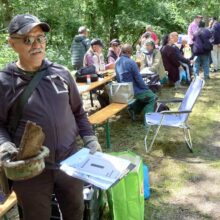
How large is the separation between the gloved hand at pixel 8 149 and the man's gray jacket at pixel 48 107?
4 centimetres

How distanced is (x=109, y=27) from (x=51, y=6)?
244 centimetres

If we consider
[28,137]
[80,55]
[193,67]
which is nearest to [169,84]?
[193,67]

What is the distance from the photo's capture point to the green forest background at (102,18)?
13.9 m

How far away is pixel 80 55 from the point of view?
28.9 feet

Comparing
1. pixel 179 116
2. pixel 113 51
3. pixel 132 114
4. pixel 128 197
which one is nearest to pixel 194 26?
pixel 113 51

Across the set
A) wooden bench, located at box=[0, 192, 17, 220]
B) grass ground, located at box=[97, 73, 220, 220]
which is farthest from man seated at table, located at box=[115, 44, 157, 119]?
wooden bench, located at box=[0, 192, 17, 220]

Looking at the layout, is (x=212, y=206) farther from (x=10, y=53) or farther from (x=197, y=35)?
(x=10, y=53)

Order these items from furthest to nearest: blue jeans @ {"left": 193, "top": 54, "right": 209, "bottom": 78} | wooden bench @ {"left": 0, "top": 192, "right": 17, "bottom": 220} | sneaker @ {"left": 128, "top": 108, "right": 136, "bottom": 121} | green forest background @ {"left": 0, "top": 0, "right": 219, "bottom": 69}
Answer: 1. green forest background @ {"left": 0, "top": 0, "right": 219, "bottom": 69}
2. blue jeans @ {"left": 193, "top": 54, "right": 209, "bottom": 78}
3. sneaker @ {"left": 128, "top": 108, "right": 136, "bottom": 121}
4. wooden bench @ {"left": 0, "top": 192, "right": 17, "bottom": 220}

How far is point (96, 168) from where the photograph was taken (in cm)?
221

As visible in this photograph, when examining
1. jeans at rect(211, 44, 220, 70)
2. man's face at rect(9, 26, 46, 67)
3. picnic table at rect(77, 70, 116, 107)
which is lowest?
jeans at rect(211, 44, 220, 70)

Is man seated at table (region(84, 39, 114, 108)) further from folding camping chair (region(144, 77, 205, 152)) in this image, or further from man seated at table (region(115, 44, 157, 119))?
folding camping chair (region(144, 77, 205, 152))

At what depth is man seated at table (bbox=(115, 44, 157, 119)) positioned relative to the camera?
604cm

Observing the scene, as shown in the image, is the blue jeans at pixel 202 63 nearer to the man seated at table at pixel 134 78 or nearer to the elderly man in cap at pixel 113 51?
the elderly man in cap at pixel 113 51

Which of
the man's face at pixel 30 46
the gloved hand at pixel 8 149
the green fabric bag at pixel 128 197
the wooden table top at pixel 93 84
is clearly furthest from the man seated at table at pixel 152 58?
the gloved hand at pixel 8 149
